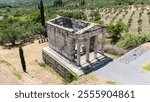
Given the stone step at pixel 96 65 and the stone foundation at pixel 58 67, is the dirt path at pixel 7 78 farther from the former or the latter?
the stone step at pixel 96 65

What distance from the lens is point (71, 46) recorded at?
3253 centimetres

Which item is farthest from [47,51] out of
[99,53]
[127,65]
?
[127,65]

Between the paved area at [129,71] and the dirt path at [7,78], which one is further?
the dirt path at [7,78]

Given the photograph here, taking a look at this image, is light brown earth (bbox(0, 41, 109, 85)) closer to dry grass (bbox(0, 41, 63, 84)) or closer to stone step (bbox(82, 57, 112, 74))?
dry grass (bbox(0, 41, 63, 84))

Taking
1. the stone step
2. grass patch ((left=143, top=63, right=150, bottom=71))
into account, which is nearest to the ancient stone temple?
the stone step

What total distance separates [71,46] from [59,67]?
384cm

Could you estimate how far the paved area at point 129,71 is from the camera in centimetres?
2689

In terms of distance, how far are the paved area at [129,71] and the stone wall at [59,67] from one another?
139 inches

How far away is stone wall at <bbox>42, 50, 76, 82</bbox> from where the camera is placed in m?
30.5

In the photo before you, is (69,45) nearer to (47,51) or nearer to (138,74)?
(47,51)

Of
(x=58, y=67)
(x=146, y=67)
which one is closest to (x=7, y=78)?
(x=58, y=67)

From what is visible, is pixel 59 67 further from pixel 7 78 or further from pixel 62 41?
pixel 7 78

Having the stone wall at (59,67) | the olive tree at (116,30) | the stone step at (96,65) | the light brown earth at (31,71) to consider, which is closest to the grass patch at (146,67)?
the stone step at (96,65)

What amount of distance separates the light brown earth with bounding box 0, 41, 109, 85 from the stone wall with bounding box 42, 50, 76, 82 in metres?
0.71
